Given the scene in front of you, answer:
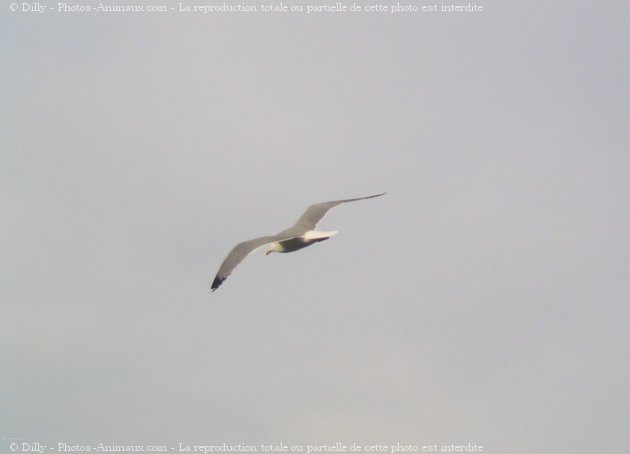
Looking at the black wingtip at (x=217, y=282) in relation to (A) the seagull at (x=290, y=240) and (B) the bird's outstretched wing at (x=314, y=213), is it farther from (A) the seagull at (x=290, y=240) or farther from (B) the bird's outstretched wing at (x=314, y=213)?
A: (B) the bird's outstretched wing at (x=314, y=213)

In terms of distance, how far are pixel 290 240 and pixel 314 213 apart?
2.91 metres

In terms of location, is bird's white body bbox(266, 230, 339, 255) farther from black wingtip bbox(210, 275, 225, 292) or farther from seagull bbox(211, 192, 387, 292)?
black wingtip bbox(210, 275, 225, 292)

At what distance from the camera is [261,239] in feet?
106

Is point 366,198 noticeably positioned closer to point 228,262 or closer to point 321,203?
point 321,203

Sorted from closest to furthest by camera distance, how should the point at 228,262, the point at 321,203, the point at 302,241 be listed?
the point at 228,262 → the point at 302,241 → the point at 321,203

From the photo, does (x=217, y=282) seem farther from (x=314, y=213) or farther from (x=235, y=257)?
(x=314, y=213)

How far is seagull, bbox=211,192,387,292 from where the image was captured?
30672 mm

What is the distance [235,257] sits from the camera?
102ft

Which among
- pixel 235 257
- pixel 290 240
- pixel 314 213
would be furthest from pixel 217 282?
pixel 314 213

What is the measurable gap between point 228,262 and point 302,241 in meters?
5.69

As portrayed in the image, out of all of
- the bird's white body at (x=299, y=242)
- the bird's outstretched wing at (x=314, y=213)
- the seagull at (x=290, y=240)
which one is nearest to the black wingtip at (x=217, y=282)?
the seagull at (x=290, y=240)

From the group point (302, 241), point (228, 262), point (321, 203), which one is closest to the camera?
point (228, 262)

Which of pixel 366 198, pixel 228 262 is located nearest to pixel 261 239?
pixel 228 262

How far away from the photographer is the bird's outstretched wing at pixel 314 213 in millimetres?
37469
